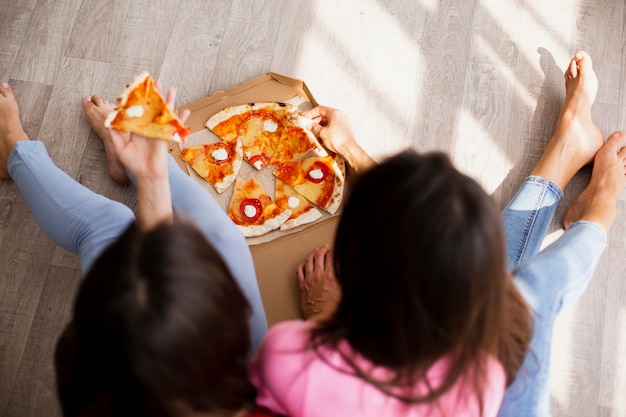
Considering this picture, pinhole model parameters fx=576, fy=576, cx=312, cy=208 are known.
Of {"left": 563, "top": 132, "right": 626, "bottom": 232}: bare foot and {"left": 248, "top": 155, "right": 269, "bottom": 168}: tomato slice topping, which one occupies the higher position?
{"left": 563, "top": 132, "right": 626, "bottom": 232}: bare foot

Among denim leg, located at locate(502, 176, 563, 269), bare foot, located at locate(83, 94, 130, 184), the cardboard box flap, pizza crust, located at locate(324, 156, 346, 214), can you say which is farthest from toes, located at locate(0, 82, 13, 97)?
denim leg, located at locate(502, 176, 563, 269)

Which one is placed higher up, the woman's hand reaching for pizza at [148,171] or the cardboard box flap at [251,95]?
the cardboard box flap at [251,95]

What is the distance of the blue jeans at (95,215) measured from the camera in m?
1.28

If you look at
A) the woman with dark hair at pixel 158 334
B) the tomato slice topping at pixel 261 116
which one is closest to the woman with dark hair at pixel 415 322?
the woman with dark hair at pixel 158 334

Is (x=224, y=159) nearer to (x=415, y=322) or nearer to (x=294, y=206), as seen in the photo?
(x=294, y=206)

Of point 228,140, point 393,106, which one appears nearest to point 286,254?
point 228,140

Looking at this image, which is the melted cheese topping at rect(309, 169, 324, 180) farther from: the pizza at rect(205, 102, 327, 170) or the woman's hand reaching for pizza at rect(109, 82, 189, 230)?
the woman's hand reaching for pizza at rect(109, 82, 189, 230)

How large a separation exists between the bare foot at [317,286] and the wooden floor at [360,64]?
0.40m

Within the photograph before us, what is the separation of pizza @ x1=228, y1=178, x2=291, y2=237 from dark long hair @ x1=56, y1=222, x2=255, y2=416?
711 mm

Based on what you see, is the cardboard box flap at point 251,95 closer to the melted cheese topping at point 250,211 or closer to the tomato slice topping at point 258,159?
the tomato slice topping at point 258,159

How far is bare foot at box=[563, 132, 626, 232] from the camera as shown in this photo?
1.52 metres

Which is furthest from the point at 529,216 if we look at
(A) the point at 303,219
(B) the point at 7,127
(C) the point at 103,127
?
(B) the point at 7,127

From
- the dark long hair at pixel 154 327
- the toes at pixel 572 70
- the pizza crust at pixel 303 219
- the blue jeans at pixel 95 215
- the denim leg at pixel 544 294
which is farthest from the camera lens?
the toes at pixel 572 70

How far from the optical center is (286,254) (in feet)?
5.13
